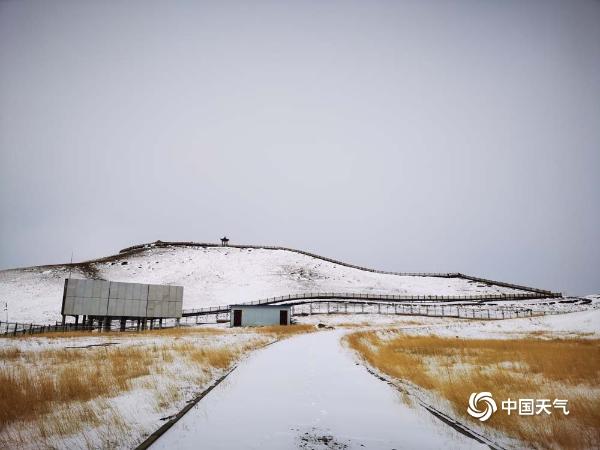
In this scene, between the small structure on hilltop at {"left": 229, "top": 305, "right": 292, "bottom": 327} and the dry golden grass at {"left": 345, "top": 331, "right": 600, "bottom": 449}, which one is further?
the small structure on hilltop at {"left": 229, "top": 305, "right": 292, "bottom": 327}

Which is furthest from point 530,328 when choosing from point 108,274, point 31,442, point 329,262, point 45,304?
point 108,274

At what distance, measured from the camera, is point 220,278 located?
325 feet

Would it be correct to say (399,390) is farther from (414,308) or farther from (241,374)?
(414,308)

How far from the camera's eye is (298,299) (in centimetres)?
7419

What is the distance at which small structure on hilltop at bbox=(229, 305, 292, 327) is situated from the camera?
160 feet

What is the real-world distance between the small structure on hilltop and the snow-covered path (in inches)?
1506

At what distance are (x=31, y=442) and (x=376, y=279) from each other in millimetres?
105126

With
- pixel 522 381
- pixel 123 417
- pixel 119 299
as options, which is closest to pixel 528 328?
→ pixel 522 381

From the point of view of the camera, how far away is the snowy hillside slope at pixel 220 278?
7811cm

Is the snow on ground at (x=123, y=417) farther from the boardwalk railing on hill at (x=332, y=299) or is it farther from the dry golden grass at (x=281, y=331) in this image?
the boardwalk railing on hill at (x=332, y=299)

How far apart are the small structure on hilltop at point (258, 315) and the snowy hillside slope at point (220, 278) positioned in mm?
31488

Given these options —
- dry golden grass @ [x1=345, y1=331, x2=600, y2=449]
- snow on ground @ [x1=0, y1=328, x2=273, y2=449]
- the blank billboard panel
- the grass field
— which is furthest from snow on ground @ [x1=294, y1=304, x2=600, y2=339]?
snow on ground @ [x1=0, y1=328, x2=273, y2=449]

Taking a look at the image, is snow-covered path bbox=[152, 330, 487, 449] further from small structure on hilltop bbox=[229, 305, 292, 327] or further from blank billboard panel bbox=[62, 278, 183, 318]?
blank billboard panel bbox=[62, 278, 183, 318]

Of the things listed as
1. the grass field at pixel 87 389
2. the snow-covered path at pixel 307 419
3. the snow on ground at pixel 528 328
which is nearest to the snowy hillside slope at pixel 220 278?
the snow on ground at pixel 528 328
